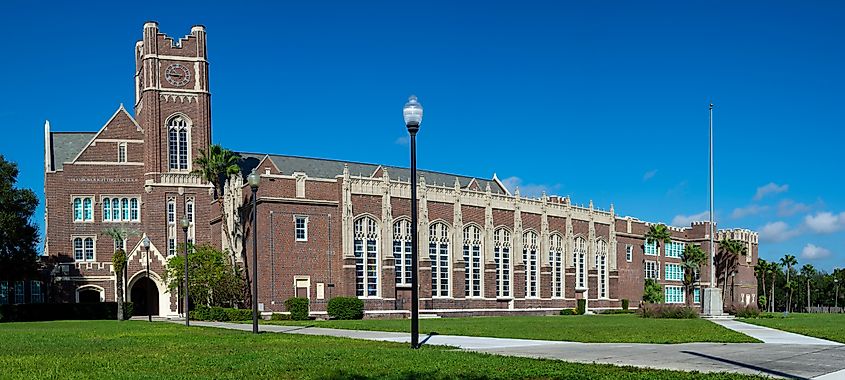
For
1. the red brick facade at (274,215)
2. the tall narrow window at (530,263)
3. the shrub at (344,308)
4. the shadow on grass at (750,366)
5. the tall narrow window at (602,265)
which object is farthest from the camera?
the tall narrow window at (602,265)

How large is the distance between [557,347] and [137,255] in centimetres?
5013

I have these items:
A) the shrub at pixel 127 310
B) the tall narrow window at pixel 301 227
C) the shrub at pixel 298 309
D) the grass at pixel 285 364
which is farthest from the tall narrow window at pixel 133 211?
the grass at pixel 285 364

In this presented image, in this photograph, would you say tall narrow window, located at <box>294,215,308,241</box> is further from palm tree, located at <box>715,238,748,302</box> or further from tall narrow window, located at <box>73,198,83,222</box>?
palm tree, located at <box>715,238,748,302</box>

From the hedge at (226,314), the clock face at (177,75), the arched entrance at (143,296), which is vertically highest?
the clock face at (177,75)

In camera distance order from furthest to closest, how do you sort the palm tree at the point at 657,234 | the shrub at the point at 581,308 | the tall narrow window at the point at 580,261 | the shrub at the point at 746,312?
the palm tree at the point at 657,234, the tall narrow window at the point at 580,261, the shrub at the point at 581,308, the shrub at the point at 746,312

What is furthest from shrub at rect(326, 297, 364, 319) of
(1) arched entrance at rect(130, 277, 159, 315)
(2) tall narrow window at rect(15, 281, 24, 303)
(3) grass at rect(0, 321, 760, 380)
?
(3) grass at rect(0, 321, 760, 380)

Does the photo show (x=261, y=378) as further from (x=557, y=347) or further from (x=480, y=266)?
Result: (x=480, y=266)

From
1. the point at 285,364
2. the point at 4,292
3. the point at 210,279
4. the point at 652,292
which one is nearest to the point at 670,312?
the point at 210,279

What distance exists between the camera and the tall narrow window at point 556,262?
76062 millimetres

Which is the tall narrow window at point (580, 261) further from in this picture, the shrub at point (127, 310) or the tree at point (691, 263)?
the shrub at point (127, 310)

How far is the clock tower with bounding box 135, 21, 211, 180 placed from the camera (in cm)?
6762

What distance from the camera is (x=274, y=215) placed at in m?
56.9

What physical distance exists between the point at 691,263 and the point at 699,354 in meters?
82.0

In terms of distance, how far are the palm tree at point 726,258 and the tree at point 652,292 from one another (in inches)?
518
